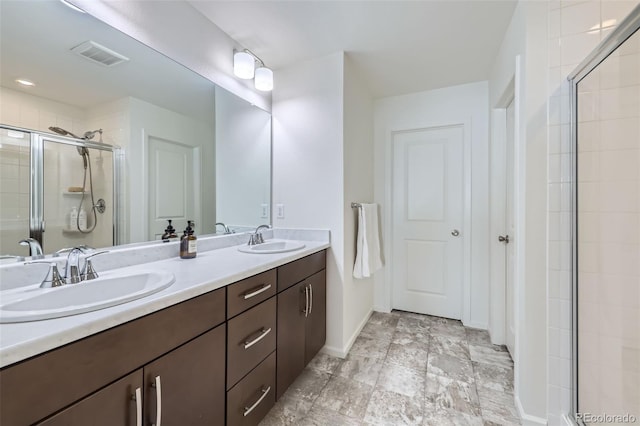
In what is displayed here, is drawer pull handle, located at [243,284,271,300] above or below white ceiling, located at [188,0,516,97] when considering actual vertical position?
below

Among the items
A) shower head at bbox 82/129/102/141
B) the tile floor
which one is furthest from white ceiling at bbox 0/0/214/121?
the tile floor

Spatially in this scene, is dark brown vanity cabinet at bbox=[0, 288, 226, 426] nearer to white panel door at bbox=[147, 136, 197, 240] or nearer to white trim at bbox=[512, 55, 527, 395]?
white panel door at bbox=[147, 136, 197, 240]

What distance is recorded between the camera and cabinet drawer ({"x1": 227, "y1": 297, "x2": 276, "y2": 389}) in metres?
1.11

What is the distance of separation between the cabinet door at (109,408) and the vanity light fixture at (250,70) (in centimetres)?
184

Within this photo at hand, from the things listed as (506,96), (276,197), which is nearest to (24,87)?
(276,197)

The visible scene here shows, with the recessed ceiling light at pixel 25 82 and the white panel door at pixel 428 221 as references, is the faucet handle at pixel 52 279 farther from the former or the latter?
the white panel door at pixel 428 221

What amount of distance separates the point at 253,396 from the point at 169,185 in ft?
3.89

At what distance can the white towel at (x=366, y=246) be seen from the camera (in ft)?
7.16

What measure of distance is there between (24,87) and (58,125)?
151mm

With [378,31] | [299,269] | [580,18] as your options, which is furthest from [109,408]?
[580,18]

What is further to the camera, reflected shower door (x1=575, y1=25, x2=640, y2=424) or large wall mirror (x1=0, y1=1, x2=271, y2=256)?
reflected shower door (x1=575, y1=25, x2=640, y2=424)

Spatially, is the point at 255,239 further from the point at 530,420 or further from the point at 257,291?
the point at 530,420

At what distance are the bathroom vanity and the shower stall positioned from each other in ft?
1.42

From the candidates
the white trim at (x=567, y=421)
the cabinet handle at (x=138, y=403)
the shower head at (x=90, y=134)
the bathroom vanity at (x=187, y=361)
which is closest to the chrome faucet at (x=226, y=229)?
the bathroom vanity at (x=187, y=361)
